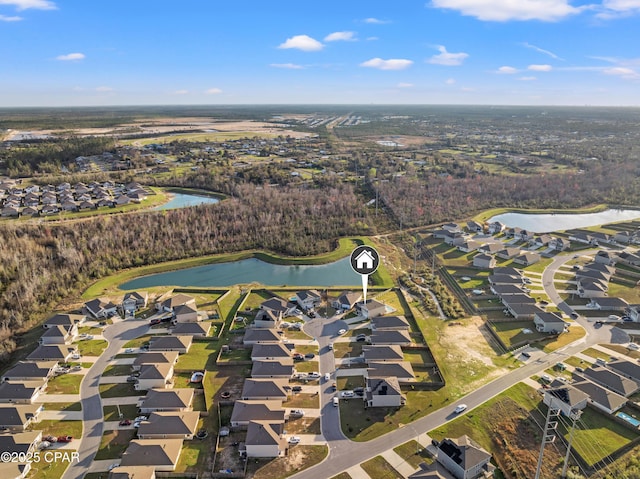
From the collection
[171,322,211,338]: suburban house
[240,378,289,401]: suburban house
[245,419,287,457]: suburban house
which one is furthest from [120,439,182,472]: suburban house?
[171,322,211,338]: suburban house

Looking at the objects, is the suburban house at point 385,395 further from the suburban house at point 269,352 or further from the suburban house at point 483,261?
the suburban house at point 483,261

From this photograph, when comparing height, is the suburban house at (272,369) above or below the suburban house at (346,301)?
below

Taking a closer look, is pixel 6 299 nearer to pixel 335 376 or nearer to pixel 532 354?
pixel 335 376

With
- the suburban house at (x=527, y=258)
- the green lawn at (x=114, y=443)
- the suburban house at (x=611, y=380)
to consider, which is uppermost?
the suburban house at (x=527, y=258)

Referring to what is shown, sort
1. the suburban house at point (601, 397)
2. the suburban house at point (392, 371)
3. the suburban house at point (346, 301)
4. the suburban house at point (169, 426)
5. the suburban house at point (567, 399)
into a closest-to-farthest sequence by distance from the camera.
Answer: the suburban house at point (169, 426), the suburban house at point (567, 399), the suburban house at point (601, 397), the suburban house at point (392, 371), the suburban house at point (346, 301)

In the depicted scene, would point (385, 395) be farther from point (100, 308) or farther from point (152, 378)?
point (100, 308)

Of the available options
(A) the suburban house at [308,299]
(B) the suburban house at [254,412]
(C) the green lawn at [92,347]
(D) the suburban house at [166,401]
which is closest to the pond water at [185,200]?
(A) the suburban house at [308,299]

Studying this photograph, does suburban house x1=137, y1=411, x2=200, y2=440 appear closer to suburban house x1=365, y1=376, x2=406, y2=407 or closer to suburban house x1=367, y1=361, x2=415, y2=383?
suburban house x1=365, y1=376, x2=406, y2=407
